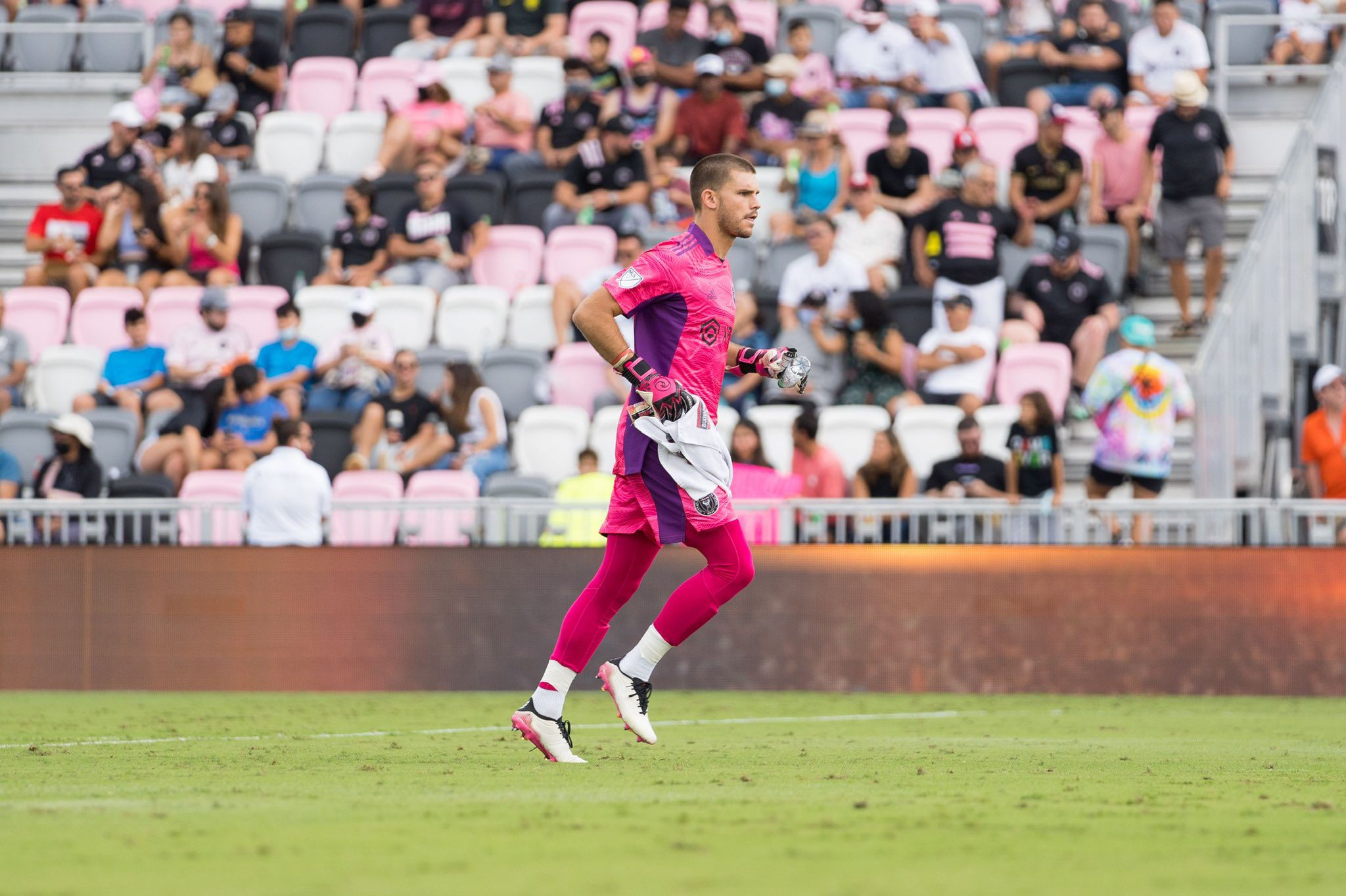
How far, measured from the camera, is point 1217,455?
13.8m

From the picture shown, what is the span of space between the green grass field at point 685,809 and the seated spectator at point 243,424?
5259mm

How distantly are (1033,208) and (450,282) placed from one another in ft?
16.4

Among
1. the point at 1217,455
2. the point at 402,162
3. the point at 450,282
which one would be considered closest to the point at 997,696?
the point at 1217,455

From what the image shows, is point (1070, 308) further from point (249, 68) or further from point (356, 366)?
point (249, 68)

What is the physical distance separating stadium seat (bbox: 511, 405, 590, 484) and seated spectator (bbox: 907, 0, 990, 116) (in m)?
5.09

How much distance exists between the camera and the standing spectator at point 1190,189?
16078mm

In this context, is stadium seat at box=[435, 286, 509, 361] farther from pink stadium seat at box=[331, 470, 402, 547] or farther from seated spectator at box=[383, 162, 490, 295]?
pink stadium seat at box=[331, 470, 402, 547]

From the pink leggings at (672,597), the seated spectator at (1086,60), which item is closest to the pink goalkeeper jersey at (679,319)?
the pink leggings at (672,597)

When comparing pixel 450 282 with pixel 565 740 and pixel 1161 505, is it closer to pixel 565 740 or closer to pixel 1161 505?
pixel 1161 505

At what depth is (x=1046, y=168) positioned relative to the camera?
16.6 m

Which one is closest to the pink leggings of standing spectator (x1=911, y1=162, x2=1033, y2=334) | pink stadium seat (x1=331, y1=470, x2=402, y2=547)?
pink stadium seat (x1=331, y1=470, x2=402, y2=547)

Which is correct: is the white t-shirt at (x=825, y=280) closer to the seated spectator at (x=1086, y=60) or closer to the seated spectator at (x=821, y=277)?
the seated spectator at (x=821, y=277)

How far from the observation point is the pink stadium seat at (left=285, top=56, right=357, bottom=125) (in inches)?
792

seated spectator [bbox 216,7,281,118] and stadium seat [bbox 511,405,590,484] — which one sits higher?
seated spectator [bbox 216,7,281,118]
